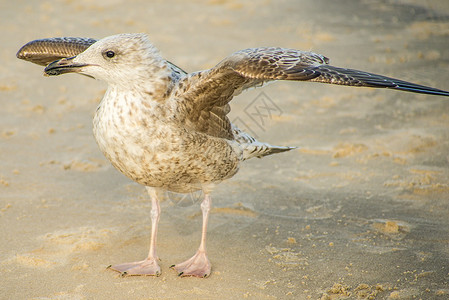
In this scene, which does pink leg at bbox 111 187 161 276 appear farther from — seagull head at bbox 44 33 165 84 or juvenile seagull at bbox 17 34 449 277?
seagull head at bbox 44 33 165 84

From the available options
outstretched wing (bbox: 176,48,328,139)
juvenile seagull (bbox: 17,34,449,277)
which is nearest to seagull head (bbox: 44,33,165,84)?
juvenile seagull (bbox: 17,34,449,277)

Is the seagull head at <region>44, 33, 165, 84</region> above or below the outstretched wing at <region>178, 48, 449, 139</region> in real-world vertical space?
above

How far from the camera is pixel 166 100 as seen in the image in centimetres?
440

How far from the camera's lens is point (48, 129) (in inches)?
286

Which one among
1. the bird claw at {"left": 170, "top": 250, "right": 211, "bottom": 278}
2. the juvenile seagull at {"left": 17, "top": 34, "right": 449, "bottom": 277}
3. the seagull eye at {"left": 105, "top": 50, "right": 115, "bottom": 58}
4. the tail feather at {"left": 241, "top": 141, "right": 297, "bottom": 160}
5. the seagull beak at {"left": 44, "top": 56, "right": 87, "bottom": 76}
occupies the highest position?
the seagull eye at {"left": 105, "top": 50, "right": 115, "bottom": 58}

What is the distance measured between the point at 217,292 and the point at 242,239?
87 centimetres

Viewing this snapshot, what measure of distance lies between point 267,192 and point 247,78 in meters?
2.02

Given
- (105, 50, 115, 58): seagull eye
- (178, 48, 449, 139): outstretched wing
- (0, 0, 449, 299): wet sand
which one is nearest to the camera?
(178, 48, 449, 139): outstretched wing

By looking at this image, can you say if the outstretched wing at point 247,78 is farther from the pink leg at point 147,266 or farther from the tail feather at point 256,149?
the pink leg at point 147,266

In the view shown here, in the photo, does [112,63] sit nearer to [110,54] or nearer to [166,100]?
[110,54]

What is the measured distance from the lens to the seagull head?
430cm

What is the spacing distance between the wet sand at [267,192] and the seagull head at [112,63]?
4.86ft

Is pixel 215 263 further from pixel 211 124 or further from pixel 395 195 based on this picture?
pixel 395 195

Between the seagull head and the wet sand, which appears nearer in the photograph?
the seagull head
